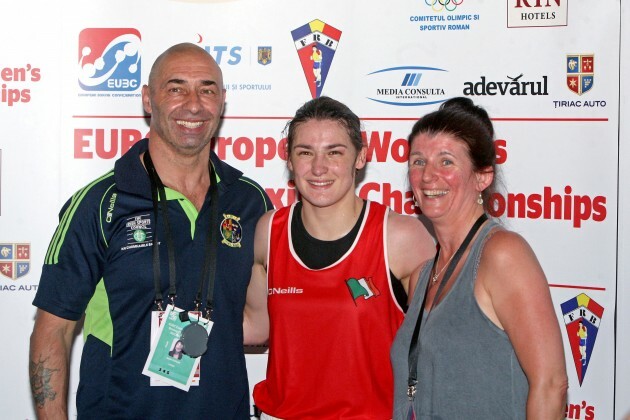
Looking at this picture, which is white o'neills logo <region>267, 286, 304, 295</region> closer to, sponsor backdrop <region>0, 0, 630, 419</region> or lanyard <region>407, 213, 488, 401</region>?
lanyard <region>407, 213, 488, 401</region>

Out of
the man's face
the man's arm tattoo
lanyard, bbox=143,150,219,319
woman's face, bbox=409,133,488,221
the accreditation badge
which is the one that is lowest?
the man's arm tattoo

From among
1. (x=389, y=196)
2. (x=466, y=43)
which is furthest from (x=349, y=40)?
(x=389, y=196)

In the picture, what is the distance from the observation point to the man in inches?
97.9

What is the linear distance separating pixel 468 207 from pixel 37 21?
2.54 meters

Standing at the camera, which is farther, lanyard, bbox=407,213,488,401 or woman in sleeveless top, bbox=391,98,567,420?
lanyard, bbox=407,213,488,401

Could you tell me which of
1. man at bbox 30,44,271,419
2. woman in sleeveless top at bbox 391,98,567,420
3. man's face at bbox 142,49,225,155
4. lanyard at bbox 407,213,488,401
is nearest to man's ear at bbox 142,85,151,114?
man's face at bbox 142,49,225,155

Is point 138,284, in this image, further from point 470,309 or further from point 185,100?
point 470,309

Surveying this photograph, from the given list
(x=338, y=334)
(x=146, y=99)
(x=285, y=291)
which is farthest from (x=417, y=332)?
(x=146, y=99)

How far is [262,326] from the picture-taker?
2.87 meters

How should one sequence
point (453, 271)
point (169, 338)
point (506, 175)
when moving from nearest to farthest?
point (453, 271)
point (169, 338)
point (506, 175)

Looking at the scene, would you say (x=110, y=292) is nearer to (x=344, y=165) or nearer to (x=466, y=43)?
(x=344, y=165)

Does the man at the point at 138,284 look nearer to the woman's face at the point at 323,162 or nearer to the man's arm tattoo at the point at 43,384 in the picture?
the man's arm tattoo at the point at 43,384

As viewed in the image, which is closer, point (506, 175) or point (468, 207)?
point (468, 207)

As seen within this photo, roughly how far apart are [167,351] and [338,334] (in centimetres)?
58
